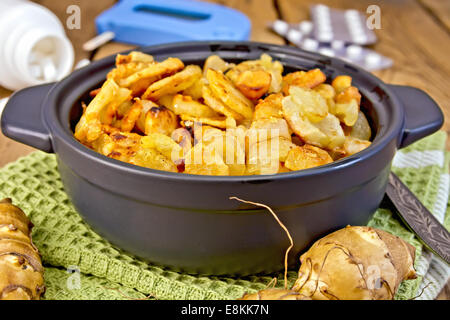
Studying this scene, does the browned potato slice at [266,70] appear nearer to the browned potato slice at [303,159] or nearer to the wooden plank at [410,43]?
the browned potato slice at [303,159]

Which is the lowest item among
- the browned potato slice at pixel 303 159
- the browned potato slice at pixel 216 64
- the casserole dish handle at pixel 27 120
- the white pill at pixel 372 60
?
the white pill at pixel 372 60

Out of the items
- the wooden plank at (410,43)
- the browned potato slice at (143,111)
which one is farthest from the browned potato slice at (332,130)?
the wooden plank at (410,43)

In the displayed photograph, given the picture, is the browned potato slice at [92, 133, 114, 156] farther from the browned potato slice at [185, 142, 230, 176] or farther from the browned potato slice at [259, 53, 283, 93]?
the browned potato slice at [259, 53, 283, 93]

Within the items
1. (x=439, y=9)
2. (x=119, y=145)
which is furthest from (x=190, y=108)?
(x=439, y=9)

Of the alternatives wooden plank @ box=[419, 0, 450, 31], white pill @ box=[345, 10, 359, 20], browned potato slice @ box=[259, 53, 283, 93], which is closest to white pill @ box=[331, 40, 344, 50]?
white pill @ box=[345, 10, 359, 20]

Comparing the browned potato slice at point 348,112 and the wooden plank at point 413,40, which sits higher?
the browned potato slice at point 348,112

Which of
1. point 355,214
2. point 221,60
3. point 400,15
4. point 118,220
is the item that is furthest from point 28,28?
point 400,15

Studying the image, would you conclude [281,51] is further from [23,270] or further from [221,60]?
[23,270]

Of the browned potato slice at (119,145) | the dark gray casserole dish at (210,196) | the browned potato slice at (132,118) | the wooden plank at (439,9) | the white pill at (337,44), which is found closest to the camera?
the dark gray casserole dish at (210,196)
